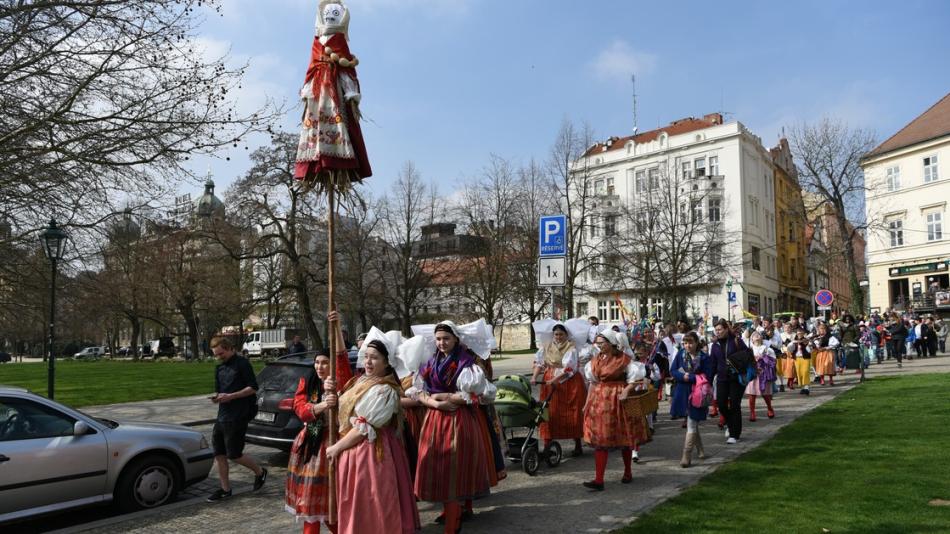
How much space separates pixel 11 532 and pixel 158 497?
4.47 feet

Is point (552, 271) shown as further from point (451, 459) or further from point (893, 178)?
point (893, 178)

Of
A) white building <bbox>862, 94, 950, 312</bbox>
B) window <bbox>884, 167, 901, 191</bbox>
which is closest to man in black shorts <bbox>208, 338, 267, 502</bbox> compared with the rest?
white building <bbox>862, 94, 950, 312</bbox>

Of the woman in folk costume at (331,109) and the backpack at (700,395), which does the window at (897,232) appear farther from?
the woman in folk costume at (331,109)

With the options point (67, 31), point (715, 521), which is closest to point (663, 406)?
point (715, 521)

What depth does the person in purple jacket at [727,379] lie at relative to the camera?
33.7 feet

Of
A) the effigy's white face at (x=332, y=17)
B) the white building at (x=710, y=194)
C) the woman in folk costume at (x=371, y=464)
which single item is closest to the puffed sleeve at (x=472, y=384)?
the woman in folk costume at (x=371, y=464)

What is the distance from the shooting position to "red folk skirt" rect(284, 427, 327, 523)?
18.1 feet

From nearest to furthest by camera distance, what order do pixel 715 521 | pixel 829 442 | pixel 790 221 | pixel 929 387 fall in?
pixel 715 521
pixel 829 442
pixel 929 387
pixel 790 221

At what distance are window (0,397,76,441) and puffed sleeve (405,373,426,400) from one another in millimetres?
3675

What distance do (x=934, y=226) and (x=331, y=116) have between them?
2062 inches

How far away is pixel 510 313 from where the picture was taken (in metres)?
52.1

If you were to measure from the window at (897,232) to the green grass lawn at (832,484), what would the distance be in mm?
42777

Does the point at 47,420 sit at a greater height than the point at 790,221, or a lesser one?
lesser

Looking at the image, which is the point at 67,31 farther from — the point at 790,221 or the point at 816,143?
the point at 790,221
